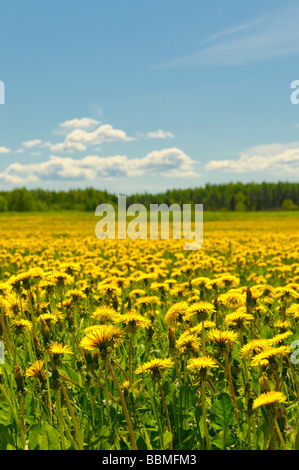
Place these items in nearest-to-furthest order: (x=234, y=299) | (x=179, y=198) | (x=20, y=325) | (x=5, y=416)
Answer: (x=5, y=416), (x=20, y=325), (x=234, y=299), (x=179, y=198)

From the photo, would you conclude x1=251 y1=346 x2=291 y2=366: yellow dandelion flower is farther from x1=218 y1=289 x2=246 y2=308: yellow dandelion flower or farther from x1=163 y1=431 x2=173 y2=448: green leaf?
x1=218 y1=289 x2=246 y2=308: yellow dandelion flower

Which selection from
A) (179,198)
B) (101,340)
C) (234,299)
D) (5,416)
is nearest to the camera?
(101,340)

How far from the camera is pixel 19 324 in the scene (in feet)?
9.15

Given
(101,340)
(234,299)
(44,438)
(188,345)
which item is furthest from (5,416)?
(234,299)

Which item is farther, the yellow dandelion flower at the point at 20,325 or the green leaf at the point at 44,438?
the yellow dandelion flower at the point at 20,325

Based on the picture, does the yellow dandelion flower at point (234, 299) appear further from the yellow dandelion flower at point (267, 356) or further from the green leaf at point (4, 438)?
the green leaf at point (4, 438)

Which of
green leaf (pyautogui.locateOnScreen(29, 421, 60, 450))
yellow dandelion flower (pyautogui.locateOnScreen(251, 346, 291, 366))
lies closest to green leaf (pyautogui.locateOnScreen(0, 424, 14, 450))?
green leaf (pyautogui.locateOnScreen(29, 421, 60, 450))

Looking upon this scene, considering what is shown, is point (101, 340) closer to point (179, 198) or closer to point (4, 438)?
point (4, 438)

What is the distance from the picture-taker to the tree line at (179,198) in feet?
338

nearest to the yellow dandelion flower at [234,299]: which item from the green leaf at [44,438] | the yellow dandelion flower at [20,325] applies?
the yellow dandelion flower at [20,325]

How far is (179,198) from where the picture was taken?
133375 millimetres

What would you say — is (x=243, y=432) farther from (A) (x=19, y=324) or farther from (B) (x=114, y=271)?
(B) (x=114, y=271)

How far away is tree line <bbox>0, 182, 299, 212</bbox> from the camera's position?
103 metres
